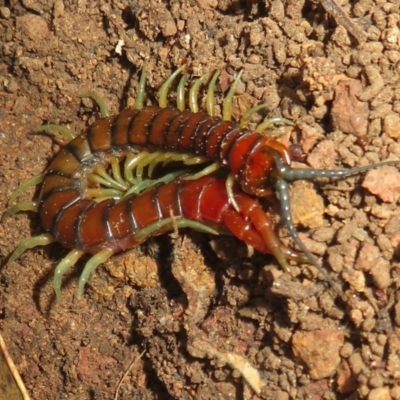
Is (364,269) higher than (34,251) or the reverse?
the reverse

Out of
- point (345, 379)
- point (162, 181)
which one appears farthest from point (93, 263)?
point (345, 379)

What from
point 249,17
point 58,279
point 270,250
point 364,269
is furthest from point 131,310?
point 249,17

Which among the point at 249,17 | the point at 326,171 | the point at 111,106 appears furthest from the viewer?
the point at 111,106

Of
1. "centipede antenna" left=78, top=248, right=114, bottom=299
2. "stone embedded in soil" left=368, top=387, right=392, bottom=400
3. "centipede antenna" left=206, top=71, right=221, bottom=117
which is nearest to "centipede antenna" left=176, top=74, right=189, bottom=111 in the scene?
"centipede antenna" left=206, top=71, right=221, bottom=117

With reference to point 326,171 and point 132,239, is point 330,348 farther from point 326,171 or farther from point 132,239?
point 132,239

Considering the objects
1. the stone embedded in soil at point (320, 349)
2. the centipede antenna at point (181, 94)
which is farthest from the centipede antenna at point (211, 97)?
the stone embedded in soil at point (320, 349)

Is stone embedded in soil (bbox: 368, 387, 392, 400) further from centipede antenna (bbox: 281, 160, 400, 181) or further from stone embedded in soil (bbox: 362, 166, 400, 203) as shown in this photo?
centipede antenna (bbox: 281, 160, 400, 181)
